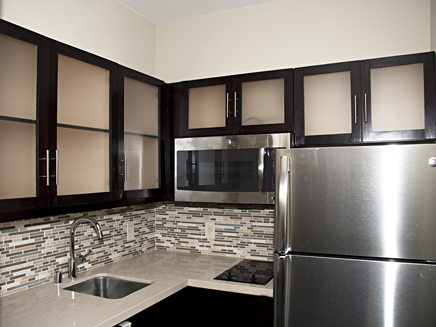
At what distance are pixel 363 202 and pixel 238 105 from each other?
3.29ft

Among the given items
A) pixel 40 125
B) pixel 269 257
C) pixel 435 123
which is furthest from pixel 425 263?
pixel 40 125

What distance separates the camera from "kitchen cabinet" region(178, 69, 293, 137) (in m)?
2.12

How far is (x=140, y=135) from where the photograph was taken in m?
2.17

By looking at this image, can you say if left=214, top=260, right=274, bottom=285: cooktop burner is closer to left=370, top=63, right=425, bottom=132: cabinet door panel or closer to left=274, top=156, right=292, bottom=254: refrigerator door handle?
left=274, top=156, right=292, bottom=254: refrigerator door handle

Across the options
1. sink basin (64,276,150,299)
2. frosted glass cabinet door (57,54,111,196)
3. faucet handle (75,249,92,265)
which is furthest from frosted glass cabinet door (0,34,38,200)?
sink basin (64,276,150,299)

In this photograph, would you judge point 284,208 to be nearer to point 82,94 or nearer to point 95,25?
point 82,94

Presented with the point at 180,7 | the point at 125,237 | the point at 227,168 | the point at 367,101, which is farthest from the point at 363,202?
the point at 180,7

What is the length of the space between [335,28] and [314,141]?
0.82 meters

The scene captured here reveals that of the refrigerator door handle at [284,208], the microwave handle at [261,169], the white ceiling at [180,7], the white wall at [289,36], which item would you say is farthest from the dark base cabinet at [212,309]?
the white ceiling at [180,7]

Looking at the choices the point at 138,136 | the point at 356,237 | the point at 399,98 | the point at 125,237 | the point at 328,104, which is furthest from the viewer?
the point at 125,237

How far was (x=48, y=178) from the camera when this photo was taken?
1.54 metres

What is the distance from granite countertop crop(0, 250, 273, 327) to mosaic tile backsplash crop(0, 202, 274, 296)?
75 mm

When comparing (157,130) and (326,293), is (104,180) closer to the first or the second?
(157,130)

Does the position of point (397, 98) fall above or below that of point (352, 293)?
above
